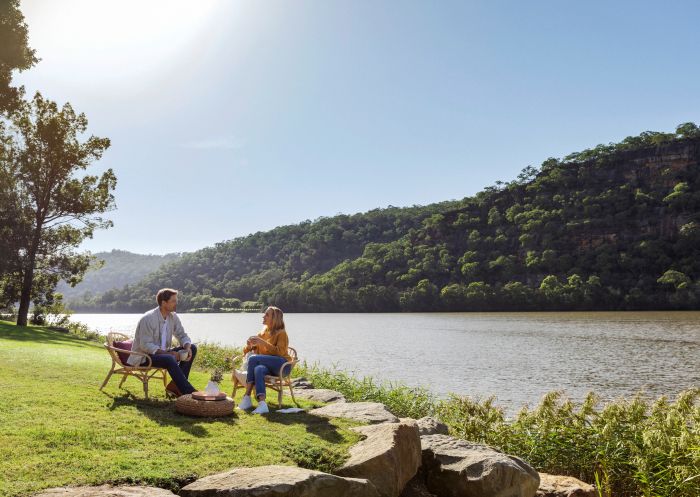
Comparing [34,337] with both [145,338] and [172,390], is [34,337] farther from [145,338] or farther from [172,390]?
[145,338]

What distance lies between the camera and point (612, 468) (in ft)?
23.9

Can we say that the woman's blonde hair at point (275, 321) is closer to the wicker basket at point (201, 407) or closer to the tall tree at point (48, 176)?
the wicker basket at point (201, 407)

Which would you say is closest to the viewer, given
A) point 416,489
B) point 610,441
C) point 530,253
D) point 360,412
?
point 416,489

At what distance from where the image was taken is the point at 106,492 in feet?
13.8

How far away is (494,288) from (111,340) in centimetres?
8426

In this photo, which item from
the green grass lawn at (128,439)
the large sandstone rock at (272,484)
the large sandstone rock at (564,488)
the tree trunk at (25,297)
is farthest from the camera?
the tree trunk at (25,297)

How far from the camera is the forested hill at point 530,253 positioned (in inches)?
3182

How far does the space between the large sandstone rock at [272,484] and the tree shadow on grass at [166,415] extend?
1458mm

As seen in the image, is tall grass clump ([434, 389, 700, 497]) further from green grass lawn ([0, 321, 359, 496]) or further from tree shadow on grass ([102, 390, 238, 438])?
tree shadow on grass ([102, 390, 238, 438])

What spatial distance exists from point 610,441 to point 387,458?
388 centimetres

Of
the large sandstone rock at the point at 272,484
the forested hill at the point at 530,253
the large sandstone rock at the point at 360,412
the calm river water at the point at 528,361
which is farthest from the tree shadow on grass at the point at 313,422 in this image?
the forested hill at the point at 530,253

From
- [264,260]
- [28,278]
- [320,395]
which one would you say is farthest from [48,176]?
[264,260]

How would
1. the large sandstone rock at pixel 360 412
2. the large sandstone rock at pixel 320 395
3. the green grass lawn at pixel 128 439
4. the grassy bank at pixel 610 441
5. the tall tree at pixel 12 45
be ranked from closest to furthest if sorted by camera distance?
1. the green grass lawn at pixel 128 439
2. the grassy bank at pixel 610 441
3. the large sandstone rock at pixel 360 412
4. the large sandstone rock at pixel 320 395
5. the tall tree at pixel 12 45

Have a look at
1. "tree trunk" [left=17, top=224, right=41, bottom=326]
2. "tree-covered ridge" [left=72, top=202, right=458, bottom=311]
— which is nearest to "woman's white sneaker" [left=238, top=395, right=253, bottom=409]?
"tree trunk" [left=17, top=224, right=41, bottom=326]
